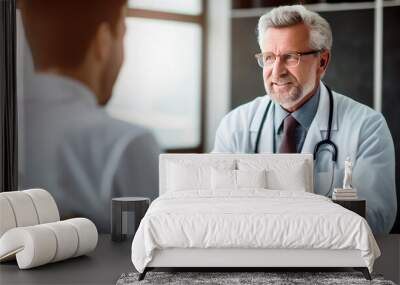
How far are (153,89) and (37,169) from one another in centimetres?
152

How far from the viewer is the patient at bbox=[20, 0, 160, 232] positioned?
7156 millimetres

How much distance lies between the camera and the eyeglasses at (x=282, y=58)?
6.81m

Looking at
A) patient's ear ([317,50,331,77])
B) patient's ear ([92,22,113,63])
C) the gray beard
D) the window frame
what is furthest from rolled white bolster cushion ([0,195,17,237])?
patient's ear ([317,50,331,77])

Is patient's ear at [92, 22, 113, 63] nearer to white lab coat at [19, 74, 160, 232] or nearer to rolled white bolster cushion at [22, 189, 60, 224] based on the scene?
white lab coat at [19, 74, 160, 232]

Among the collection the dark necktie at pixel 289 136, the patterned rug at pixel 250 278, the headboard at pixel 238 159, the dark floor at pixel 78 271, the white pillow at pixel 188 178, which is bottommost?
the dark floor at pixel 78 271

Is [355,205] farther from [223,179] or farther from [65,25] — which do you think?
[65,25]

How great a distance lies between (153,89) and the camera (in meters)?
7.18

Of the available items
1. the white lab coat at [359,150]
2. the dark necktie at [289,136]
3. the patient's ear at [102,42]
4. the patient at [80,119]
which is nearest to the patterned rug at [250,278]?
the white lab coat at [359,150]

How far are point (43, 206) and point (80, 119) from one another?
1.64 metres

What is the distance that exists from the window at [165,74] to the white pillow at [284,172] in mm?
751

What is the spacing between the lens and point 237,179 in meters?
6.36

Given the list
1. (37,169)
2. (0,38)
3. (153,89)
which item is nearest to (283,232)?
(153,89)

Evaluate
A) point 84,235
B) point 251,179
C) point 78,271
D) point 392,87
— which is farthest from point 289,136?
point 78,271

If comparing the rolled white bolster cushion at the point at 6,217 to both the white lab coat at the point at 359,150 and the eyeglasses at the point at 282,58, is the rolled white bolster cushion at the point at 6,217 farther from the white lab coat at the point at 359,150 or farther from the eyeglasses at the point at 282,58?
the eyeglasses at the point at 282,58
